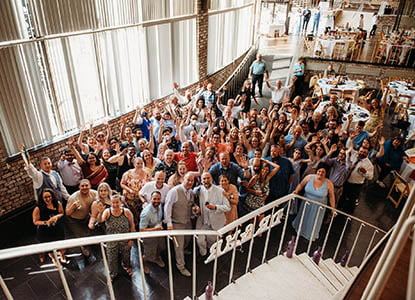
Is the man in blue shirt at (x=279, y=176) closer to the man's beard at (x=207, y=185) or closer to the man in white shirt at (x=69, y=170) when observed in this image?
the man's beard at (x=207, y=185)

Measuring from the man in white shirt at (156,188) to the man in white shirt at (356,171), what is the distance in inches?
119

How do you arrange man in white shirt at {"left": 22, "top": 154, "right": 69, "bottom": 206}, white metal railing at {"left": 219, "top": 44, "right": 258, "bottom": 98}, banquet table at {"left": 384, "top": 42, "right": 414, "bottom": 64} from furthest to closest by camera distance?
banquet table at {"left": 384, "top": 42, "right": 414, "bottom": 64}
white metal railing at {"left": 219, "top": 44, "right": 258, "bottom": 98}
man in white shirt at {"left": 22, "top": 154, "right": 69, "bottom": 206}

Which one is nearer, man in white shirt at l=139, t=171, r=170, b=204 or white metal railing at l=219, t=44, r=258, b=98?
man in white shirt at l=139, t=171, r=170, b=204

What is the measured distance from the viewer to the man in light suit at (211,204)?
4.12 m

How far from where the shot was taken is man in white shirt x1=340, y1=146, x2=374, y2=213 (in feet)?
16.6

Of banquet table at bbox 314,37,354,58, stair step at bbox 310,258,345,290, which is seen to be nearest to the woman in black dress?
stair step at bbox 310,258,345,290

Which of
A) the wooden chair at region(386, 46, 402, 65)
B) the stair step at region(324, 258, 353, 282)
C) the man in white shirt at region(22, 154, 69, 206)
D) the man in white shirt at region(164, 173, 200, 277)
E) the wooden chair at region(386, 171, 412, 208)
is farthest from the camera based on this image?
the wooden chair at region(386, 46, 402, 65)

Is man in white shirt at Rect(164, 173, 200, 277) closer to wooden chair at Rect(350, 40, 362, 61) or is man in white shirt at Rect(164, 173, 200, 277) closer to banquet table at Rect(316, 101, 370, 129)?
banquet table at Rect(316, 101, 370, 129)

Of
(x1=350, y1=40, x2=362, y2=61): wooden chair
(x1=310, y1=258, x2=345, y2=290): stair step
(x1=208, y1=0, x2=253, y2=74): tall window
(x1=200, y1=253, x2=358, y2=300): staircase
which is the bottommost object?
(x1=310, y1=258, x2=345, y2=290): stair step

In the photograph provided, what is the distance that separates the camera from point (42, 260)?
14.7 ft

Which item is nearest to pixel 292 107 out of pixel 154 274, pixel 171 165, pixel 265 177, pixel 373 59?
pixel 265 177

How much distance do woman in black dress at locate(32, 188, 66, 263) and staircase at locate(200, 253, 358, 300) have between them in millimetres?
2189

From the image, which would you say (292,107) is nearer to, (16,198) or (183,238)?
(183,238)

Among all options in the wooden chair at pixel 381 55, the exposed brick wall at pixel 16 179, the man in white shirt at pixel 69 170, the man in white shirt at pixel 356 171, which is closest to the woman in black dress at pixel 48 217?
the man in white shirt at pixel 69 170
